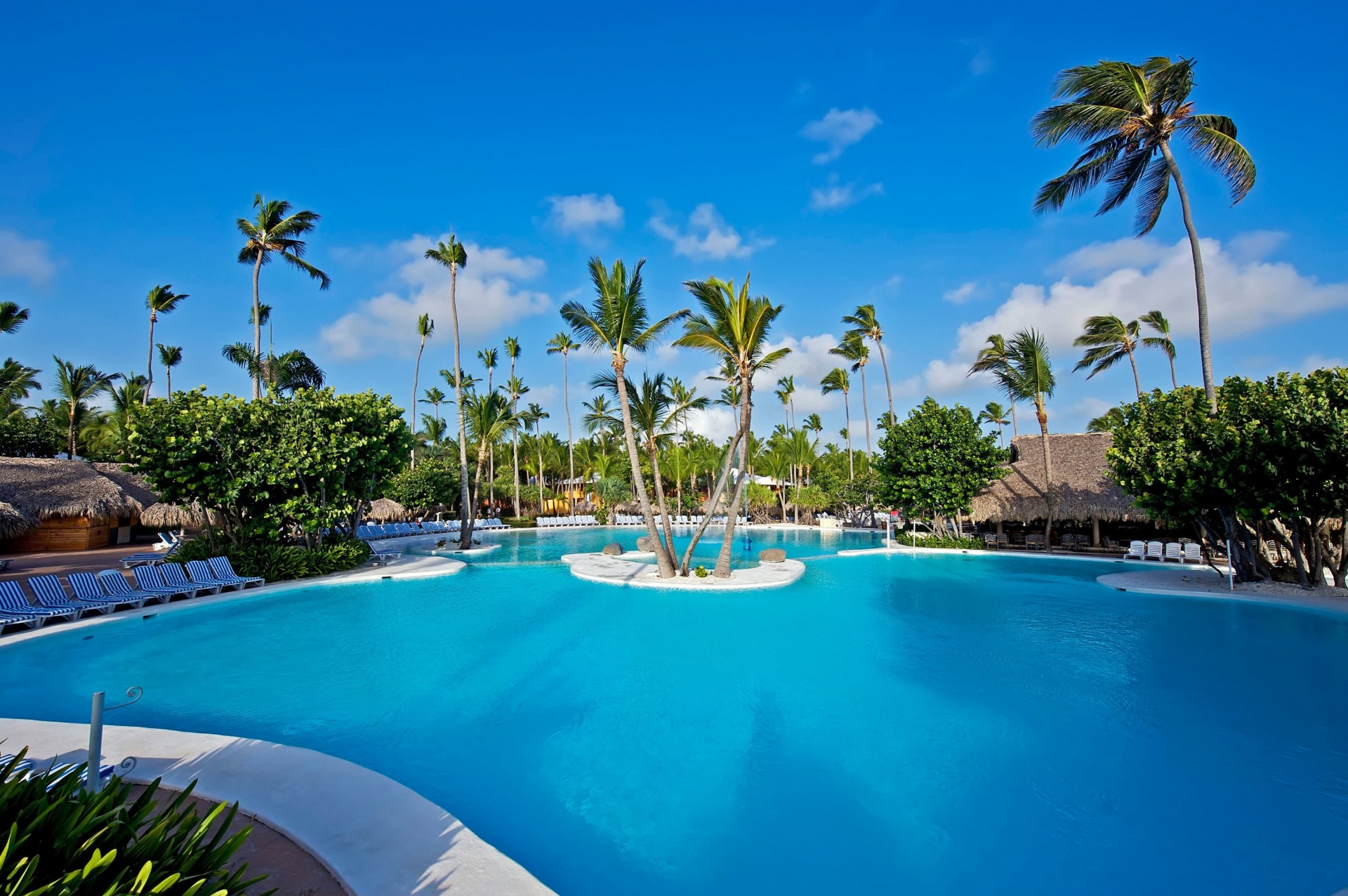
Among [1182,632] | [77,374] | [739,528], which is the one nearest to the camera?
[1182,632]

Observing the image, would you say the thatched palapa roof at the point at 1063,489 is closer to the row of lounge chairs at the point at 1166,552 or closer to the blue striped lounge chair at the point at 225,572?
the row of lounge chairs at the point at 1166,552

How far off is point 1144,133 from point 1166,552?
497 inches

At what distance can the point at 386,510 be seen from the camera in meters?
33.7

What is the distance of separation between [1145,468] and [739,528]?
24.9 meters

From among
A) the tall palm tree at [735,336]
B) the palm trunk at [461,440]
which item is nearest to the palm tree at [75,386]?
the palm trunk at [461,440]

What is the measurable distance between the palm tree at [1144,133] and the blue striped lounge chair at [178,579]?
22259mm

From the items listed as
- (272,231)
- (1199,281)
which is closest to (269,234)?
(272,231)

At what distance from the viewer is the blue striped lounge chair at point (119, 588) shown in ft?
36.1

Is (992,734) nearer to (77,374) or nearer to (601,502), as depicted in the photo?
(601,502)

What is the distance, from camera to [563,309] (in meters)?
14.5

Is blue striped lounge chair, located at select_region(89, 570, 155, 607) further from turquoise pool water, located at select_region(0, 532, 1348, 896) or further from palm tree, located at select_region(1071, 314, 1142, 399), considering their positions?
palm tree, located at select_region(1071, 314, 1142, 399)

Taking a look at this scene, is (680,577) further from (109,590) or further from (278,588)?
(109,590)

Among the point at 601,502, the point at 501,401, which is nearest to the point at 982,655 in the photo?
the point at 501,401

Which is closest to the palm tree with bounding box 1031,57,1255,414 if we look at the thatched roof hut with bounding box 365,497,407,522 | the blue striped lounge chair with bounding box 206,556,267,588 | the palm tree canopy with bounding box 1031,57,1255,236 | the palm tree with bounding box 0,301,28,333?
the palm tree canopy with bounding box 1031,57,1255,236
